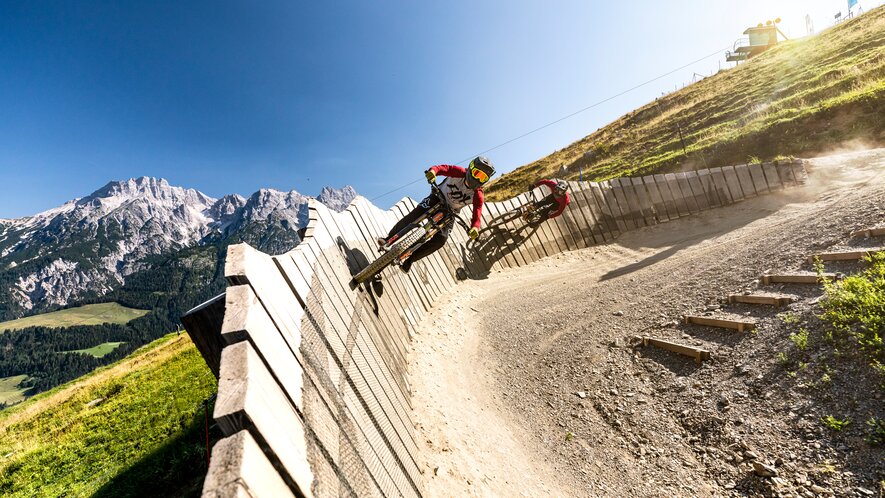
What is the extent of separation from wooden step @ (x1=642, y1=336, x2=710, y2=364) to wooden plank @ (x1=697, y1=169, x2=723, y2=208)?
9.28 meters

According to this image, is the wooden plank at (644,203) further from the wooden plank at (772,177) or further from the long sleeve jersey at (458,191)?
the long sleeve jersey at (458,191)

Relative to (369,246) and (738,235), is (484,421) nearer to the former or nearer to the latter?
(369,246)

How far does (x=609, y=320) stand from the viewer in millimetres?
6516

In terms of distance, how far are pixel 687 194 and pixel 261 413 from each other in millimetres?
14342

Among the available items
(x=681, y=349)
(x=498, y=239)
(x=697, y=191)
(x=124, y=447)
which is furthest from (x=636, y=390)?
(x=697, y=191)

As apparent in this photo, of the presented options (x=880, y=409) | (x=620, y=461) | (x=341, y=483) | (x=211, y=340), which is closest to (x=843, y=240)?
(x=880, y=409)

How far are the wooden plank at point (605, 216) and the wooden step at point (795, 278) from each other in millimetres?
7167

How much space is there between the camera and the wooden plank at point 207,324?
4.11 metres

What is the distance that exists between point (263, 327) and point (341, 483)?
1.12 m

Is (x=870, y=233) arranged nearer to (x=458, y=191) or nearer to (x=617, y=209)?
(x=458, y=191)

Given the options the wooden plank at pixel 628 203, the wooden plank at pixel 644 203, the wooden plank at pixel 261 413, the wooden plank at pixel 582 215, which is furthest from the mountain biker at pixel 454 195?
the wooden plank at pixel 644 203

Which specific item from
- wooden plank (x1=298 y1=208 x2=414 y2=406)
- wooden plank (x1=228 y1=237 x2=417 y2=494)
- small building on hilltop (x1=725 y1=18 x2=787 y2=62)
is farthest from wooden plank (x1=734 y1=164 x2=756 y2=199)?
small building on hilltop (x1=725 y1=18 x2=787 y2=62)

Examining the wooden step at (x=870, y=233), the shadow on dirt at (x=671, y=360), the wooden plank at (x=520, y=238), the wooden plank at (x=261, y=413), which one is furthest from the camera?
the wooden plank at (x=520, y=238)

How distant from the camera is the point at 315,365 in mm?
2809
